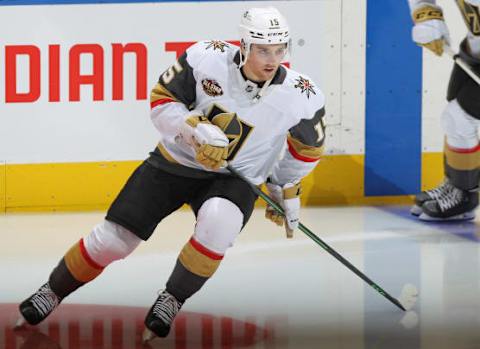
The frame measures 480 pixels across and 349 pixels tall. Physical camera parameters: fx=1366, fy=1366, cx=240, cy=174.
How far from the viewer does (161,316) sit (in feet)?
12.9

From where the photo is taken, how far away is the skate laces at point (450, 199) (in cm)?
595

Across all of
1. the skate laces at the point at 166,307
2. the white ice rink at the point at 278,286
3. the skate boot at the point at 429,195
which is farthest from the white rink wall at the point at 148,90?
the skate laces at the point at 166,307

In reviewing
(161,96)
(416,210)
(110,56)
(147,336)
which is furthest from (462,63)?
(147,336)

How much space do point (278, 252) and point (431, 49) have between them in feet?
3.73

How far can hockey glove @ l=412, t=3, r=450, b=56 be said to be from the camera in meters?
5.71

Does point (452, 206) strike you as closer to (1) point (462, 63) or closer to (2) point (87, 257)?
(1) point (462, 63)

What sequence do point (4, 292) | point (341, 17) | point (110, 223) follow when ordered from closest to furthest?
1. point (110, 223)
2. point (4, 292)
3. point (341, 17)

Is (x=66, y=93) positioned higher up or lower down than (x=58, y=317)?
higher up

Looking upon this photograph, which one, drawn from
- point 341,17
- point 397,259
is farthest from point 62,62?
point 397,259

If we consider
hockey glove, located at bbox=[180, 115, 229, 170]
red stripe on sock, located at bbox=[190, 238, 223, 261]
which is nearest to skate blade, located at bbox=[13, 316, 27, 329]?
red stripe on sock, located at bbox=[190, 238, 223, 261]

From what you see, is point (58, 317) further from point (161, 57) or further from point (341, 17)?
point (341, 17)

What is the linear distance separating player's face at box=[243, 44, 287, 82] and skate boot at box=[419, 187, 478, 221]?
6.96 feet

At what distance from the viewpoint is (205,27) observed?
605 centimetres

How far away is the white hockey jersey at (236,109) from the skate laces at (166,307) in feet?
1.30
